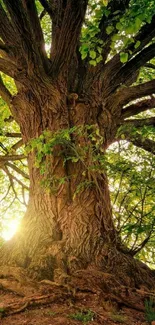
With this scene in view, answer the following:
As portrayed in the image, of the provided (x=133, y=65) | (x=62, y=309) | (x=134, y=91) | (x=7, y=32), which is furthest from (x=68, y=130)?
(x=133, y=65)

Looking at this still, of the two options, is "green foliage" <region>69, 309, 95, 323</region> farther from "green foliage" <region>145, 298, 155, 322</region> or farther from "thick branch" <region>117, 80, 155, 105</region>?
"thick branch" <region>117, 80, 155, 105</region>

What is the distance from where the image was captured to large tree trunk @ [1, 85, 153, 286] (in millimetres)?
3764

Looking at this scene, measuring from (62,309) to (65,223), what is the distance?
1244 mm

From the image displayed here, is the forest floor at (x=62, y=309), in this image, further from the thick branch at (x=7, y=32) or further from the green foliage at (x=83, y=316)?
the thick branch at (x=7, y=32)

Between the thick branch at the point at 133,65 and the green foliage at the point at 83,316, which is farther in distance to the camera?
the thick branch at the point at 133,65

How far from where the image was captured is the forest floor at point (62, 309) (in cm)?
283

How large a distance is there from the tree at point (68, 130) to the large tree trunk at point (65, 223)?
0.04 ft

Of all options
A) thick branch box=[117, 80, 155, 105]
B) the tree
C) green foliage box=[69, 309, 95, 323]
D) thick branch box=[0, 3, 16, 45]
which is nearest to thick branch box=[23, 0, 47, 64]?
the tree

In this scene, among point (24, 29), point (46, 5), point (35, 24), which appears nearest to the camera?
point (24, 29)

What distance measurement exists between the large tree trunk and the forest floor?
1.03 feet

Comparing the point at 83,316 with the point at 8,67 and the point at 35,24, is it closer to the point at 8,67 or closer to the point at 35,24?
the point at 8,67

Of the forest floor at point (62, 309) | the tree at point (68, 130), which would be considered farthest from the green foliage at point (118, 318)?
the tree at point (68, 130)

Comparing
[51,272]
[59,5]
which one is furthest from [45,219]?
[59,5]

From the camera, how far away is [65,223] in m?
4.11
